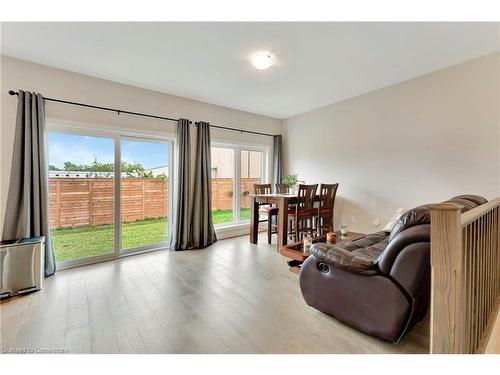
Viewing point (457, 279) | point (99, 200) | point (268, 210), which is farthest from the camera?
point (268, 210)

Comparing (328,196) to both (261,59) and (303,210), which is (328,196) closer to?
(303,210)

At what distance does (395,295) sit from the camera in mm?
1495

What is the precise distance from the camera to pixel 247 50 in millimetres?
2543

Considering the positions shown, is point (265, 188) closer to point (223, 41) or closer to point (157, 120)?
point (157, 120)

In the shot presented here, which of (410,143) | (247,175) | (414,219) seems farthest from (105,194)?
(410,143)

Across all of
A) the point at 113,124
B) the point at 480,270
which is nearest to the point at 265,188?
the point at 113,124

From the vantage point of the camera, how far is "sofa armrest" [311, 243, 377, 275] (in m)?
1.60

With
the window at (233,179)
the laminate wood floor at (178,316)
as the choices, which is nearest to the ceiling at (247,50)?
the window at (233,179)

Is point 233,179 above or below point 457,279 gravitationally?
above

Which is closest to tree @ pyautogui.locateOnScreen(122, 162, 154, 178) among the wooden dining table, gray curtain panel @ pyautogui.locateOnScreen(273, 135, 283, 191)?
the wooden dining table

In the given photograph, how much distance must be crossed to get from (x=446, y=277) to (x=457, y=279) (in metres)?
0.04

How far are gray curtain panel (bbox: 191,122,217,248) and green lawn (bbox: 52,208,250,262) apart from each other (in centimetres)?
52

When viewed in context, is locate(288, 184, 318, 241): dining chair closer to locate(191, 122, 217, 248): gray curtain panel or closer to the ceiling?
locate(191, 122, 217, 248): gray curtain panel
